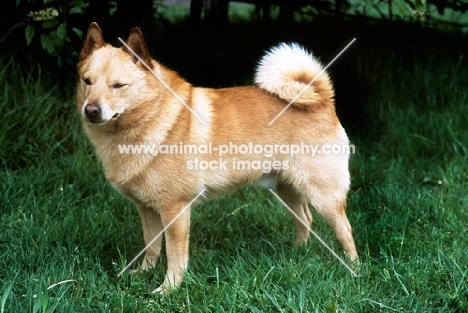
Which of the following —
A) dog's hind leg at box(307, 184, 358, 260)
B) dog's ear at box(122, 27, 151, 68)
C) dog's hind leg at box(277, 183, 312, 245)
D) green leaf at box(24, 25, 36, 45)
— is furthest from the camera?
green leaf at box(24, 25, 36, 45)

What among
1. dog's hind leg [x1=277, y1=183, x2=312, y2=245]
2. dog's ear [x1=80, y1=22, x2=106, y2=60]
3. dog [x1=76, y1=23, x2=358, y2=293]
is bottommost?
dog's hind leg [x1=277, y1=183, x2=312, y2=245]

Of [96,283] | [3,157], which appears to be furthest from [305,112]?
[3,157]

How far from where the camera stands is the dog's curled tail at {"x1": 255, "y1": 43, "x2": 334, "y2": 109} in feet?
11.0

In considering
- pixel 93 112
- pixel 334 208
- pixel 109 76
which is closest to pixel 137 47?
pixel 109 76

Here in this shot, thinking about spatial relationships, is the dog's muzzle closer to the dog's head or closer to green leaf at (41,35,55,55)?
the dog's head

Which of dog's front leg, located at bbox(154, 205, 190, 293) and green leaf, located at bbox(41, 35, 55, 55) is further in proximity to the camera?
green leaf, located at bbox(41, 35, 55, 55)

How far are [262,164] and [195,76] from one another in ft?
6.37

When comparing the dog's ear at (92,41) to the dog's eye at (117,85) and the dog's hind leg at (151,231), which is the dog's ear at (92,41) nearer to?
the dog's eye at (117,85)

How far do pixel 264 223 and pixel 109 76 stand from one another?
4.37 ft

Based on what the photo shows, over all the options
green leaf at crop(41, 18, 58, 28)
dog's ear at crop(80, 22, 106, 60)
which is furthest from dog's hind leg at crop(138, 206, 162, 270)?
green leaf at crop(41, 18, 58, 28)

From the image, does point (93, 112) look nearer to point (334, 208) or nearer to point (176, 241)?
point (176, 241)

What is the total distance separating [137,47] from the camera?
3.09 m

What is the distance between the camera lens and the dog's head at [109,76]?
9.62 ft

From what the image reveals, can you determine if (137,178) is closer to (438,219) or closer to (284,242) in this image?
(284,242)
